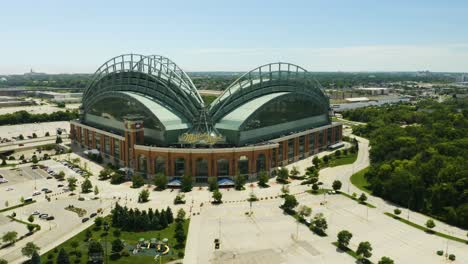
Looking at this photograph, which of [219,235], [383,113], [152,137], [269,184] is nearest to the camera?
[219,235]

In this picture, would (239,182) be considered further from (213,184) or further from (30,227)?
(30,227)

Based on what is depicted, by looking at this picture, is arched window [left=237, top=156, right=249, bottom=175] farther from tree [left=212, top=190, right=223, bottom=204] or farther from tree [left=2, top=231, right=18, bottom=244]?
tree [left=2, top=231, right=18, bottom=244]

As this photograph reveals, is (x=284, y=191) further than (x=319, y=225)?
Yes

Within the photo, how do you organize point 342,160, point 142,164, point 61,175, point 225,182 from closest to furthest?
point 225,182
point 61,175
point 142,164
point 342,160

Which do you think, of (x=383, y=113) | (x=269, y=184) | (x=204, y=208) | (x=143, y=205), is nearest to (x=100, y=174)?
(x=143, y=205)

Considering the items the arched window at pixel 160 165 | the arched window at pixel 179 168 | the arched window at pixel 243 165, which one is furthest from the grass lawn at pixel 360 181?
the arched window at pixel 160 165

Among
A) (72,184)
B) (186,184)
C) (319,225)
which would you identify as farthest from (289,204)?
(72,184)

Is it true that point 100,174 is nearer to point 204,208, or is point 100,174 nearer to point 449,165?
point 204,208
